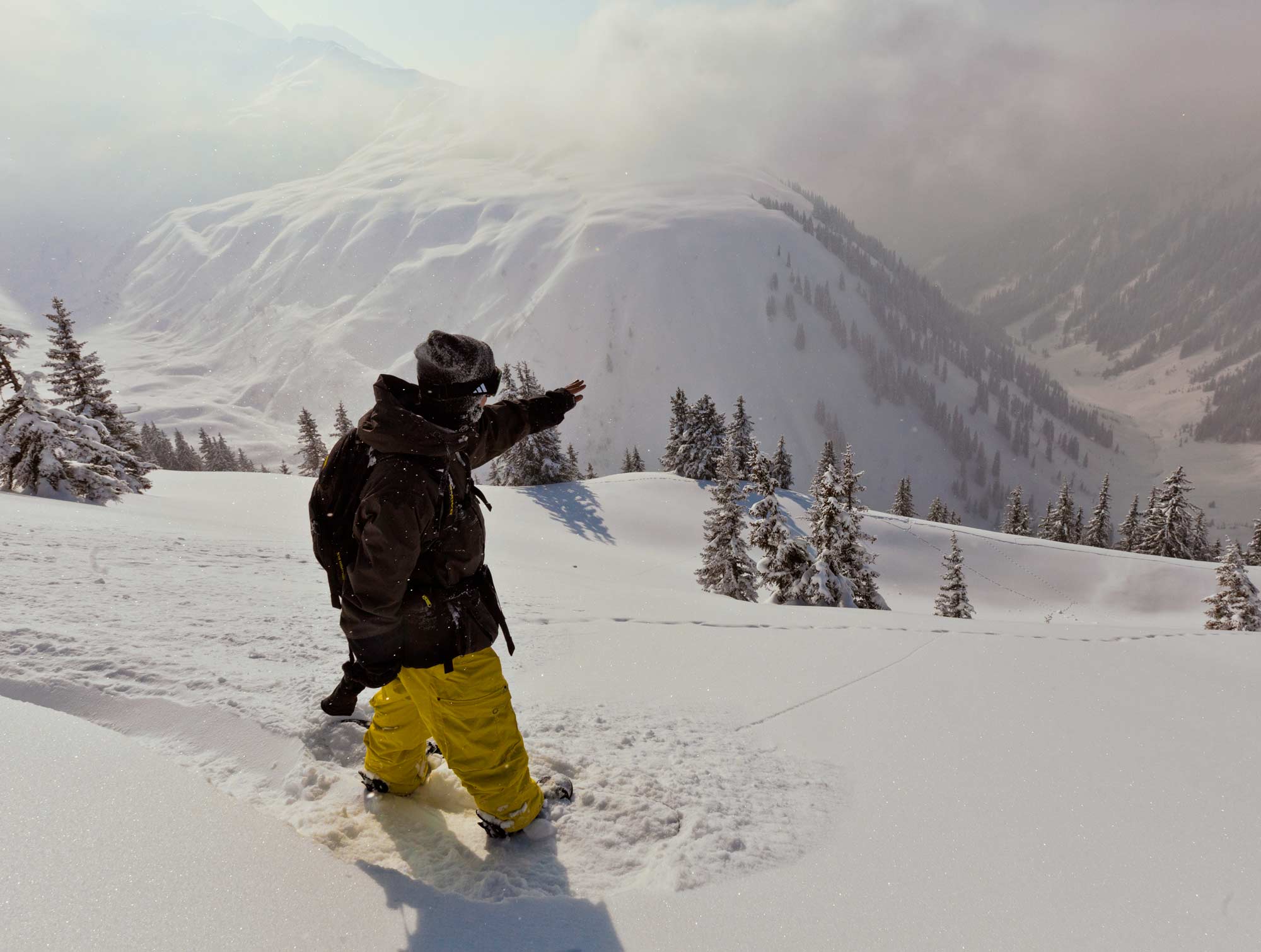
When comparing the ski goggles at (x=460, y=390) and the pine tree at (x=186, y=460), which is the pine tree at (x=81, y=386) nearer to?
the ski goggles at (x=460, y=390)

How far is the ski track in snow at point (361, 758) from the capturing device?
2.57 metres

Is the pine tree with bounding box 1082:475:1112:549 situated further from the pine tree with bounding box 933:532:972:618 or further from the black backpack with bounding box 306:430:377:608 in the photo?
the black backpack with bounding box 306:430:377:608

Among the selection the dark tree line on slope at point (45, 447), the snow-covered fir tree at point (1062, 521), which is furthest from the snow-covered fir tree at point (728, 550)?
the snow-covered fir tree at point (1062, 521)

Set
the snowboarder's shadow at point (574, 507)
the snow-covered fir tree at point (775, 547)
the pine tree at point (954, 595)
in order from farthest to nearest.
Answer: the snowboarder's shadow at point (574, 507)
the pine tree at point (954, 595)
the snow-covered fir tree at point (775, 547)

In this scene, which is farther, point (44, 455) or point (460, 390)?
point (44, 455)

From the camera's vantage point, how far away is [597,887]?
2441mm

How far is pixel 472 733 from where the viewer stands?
2.73m

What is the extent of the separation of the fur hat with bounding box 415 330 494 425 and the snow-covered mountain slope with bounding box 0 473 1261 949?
1834 mm

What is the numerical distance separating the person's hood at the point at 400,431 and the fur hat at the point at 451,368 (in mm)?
94

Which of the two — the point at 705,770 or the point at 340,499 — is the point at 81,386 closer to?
the point at 340,499

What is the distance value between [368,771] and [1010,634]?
5719 millimetres

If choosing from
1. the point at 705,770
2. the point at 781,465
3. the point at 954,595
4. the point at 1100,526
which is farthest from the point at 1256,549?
the point at 705,770

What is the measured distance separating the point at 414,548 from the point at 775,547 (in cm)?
2315

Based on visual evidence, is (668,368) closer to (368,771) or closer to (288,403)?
(288,403)
